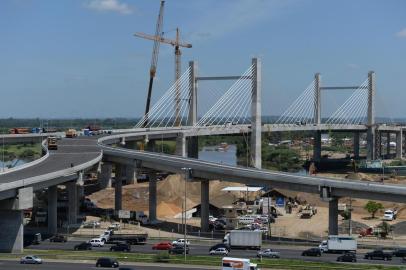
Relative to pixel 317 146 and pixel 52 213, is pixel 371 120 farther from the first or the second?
pixel 52 213

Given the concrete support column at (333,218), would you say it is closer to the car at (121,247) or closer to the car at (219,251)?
the car at (219,251)

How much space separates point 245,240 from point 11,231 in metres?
14.1

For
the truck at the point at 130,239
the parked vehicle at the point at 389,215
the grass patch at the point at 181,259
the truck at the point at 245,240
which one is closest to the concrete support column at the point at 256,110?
the parked vehicle at the point at 389,215

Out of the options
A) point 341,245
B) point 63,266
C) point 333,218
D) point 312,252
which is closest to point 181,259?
point 63,266

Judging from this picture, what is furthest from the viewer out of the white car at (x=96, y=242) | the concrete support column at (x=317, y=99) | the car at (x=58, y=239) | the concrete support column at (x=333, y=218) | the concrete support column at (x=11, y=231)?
the concrete support column at (x=317, y=99)

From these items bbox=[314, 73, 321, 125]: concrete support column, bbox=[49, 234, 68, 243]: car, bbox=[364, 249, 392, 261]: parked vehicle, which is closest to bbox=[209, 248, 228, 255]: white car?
bbox=[364, 249, 392, 261]: parked vehicle

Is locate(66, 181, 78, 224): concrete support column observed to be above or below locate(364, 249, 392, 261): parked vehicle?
above

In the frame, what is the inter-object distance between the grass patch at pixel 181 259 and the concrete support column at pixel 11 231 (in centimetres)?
77

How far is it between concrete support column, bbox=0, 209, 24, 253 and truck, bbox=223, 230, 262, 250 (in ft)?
41.9

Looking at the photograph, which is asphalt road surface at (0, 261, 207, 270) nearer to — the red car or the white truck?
the red car

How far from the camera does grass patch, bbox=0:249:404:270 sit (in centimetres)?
3459

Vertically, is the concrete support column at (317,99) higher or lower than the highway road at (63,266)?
higher

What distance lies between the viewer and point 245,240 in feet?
141

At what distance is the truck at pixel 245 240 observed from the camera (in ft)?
141
